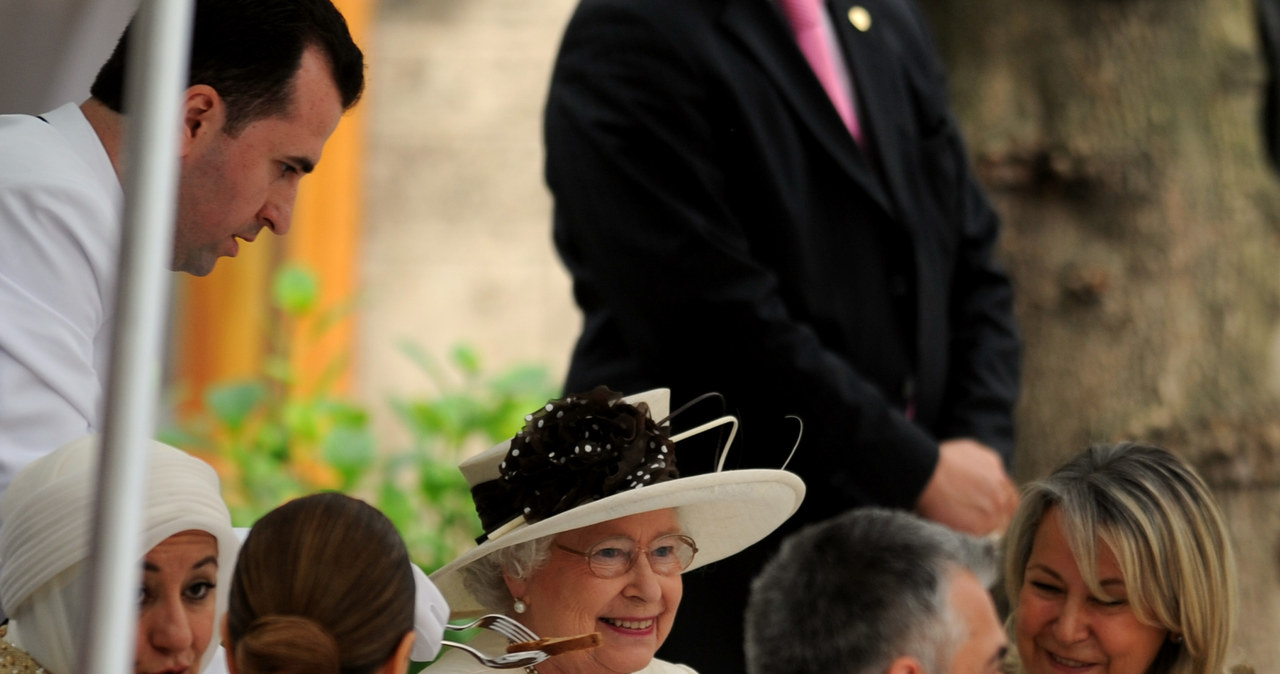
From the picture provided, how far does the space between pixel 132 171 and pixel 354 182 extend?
4.56 m

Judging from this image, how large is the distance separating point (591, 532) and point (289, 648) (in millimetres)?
587

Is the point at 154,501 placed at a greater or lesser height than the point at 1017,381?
greater

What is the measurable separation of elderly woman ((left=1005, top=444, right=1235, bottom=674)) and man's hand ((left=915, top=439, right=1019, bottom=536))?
17.8 inches

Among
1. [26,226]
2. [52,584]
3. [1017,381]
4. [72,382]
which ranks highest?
[26,226]

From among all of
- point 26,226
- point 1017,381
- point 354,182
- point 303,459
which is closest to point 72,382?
point 26,226

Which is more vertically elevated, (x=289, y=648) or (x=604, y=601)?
(x=289, y=648)

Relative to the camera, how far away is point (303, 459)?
193 inches

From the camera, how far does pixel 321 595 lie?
162 centimetres

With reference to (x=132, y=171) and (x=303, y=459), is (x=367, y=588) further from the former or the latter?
(x=303, y=459)

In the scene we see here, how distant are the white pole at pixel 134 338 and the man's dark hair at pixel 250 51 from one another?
2.10 feet

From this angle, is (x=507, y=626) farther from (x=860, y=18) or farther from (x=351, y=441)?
(x=351, y=441)

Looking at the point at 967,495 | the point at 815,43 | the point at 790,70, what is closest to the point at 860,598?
the point at 967,495

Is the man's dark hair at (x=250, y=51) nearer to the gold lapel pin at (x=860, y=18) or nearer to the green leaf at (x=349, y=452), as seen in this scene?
the gold lapel pin at (x=860, y=18)

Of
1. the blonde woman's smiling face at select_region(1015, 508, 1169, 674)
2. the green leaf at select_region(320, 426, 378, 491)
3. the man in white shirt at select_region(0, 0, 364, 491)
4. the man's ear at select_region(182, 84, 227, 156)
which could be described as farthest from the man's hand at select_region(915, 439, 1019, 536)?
the green leaf at select_region(320, 426, 378, 491)
